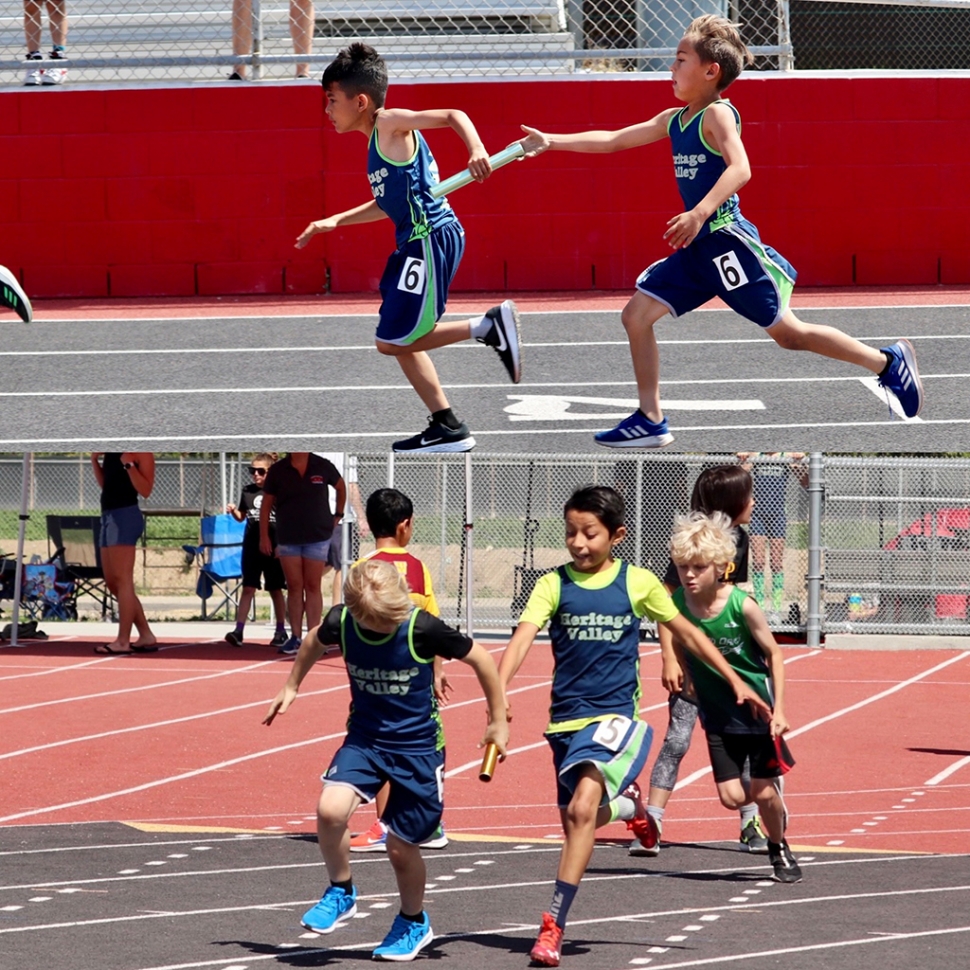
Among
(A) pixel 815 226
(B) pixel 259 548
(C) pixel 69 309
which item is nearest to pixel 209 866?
(B) pixel 259 548

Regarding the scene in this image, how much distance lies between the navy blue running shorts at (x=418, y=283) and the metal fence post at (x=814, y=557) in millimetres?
10313

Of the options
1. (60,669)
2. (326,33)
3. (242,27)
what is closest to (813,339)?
(60,669)

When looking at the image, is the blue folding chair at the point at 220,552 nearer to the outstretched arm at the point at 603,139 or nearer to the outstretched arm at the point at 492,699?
the outstretched arm at the point at 492,699

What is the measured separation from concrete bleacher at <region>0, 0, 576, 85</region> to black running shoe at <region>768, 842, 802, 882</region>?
13429 mm

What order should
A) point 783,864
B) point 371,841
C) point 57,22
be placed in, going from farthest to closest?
1. point 57,22
2. point 371,841
3. point 783,864

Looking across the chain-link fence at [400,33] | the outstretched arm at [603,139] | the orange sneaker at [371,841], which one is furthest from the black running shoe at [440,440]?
the chain-link fence at [400,33]

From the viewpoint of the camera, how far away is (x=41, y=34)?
19.3 metres

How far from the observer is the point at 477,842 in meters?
7.70

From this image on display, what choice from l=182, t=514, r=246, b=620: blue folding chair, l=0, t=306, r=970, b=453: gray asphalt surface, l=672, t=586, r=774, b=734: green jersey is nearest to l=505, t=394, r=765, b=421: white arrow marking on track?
l=0, t=306, r=970, b=453: gray asphalt surface

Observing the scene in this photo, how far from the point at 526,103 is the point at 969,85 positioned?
16.6 ft

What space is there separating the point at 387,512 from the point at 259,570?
7972mm

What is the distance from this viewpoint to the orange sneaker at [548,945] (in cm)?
535

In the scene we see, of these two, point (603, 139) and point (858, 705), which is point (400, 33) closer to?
point (858, 705)

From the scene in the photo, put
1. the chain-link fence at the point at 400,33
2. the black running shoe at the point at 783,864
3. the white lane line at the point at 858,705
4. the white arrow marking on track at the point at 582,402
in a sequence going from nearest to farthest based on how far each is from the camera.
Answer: the black running shoe at the point at 783,864
the white lane line at the point at 858,705
the white arrow marking on track at the point at 582,402
the chain-link fence at the point at 400,33
